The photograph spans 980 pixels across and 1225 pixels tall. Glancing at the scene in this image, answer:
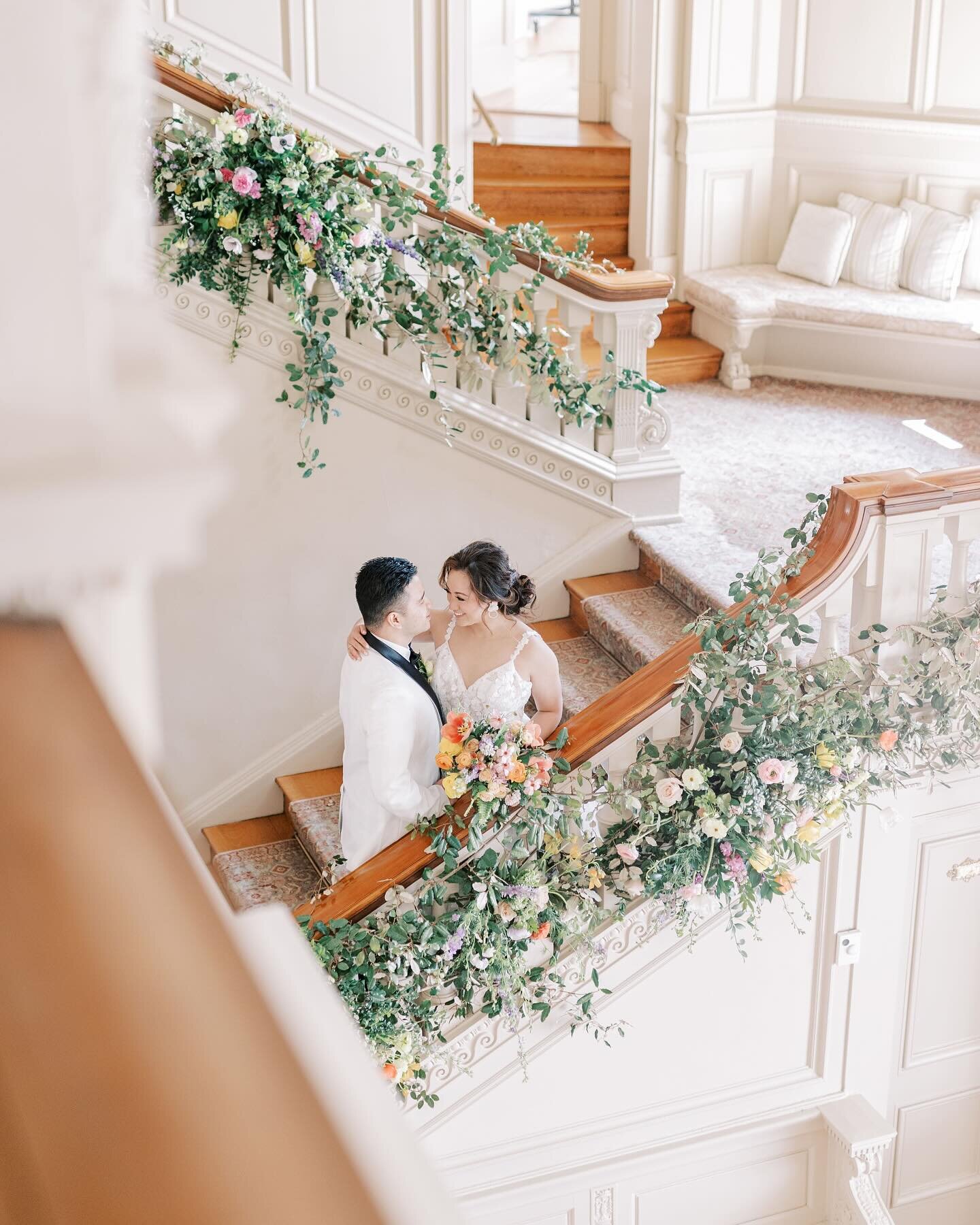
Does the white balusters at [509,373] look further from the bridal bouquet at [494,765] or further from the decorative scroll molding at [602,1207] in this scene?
the decorative scroll molding at [602,1207]

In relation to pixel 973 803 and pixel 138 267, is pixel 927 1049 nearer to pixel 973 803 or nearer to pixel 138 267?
pixel 973 803

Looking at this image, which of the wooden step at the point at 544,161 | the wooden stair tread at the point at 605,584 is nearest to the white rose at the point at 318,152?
the wooden stair tread at the point at 605,584

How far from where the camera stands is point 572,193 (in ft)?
25.2

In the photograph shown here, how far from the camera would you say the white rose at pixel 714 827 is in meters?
3.52

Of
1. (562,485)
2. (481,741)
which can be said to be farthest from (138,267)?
(562,485)

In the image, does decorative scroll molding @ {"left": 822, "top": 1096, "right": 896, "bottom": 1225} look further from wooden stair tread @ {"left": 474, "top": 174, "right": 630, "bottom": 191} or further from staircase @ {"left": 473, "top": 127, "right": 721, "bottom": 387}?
wooden stair tread @ {"left": 474, "top": 174, "right": 630, "bottom": 191}

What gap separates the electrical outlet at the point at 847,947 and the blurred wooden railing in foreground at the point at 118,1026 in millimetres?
4132

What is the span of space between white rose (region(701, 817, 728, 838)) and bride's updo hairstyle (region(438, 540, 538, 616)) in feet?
2.93

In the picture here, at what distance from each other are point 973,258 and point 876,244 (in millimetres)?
518

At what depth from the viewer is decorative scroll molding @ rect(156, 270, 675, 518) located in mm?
4516

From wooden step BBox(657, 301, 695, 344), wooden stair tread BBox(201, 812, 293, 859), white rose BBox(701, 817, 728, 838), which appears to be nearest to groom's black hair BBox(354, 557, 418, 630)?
white rose BBox(701, 817, 728, 838)

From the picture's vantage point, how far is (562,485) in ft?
16.8

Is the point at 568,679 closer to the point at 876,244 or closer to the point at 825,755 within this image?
the point at 825,755

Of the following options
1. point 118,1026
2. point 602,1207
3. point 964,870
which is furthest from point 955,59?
point 118,1026
